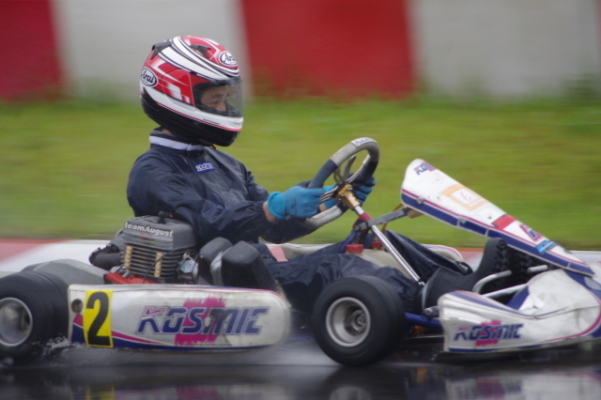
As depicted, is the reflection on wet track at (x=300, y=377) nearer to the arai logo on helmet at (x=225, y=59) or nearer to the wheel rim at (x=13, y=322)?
the wheel rim at (x=13, y=322)

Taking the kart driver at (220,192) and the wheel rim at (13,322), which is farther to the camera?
the wheel rim at (13,322)

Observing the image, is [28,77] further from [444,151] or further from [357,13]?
[444,151]

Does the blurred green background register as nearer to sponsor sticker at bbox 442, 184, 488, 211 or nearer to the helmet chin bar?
the helmet chin bar

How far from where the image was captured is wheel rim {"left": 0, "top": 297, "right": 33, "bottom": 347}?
3250mm

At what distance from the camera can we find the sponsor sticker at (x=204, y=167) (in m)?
3.55

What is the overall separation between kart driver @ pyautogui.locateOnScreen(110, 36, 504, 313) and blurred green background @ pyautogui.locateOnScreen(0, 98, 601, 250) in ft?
4.98

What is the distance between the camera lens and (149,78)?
11.7 ft

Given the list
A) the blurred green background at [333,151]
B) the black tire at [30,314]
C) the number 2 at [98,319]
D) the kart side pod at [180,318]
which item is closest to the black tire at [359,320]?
the kart side pod at [180,318]

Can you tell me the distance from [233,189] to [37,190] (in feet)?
8.74

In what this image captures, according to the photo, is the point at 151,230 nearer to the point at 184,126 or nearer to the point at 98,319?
the point at 98,319

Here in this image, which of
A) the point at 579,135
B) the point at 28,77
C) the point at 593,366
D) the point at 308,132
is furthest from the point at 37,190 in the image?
the point at 593,366

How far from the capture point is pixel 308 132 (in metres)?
6.50

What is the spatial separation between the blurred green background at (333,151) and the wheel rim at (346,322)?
197cm

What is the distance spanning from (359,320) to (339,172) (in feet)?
1.86
